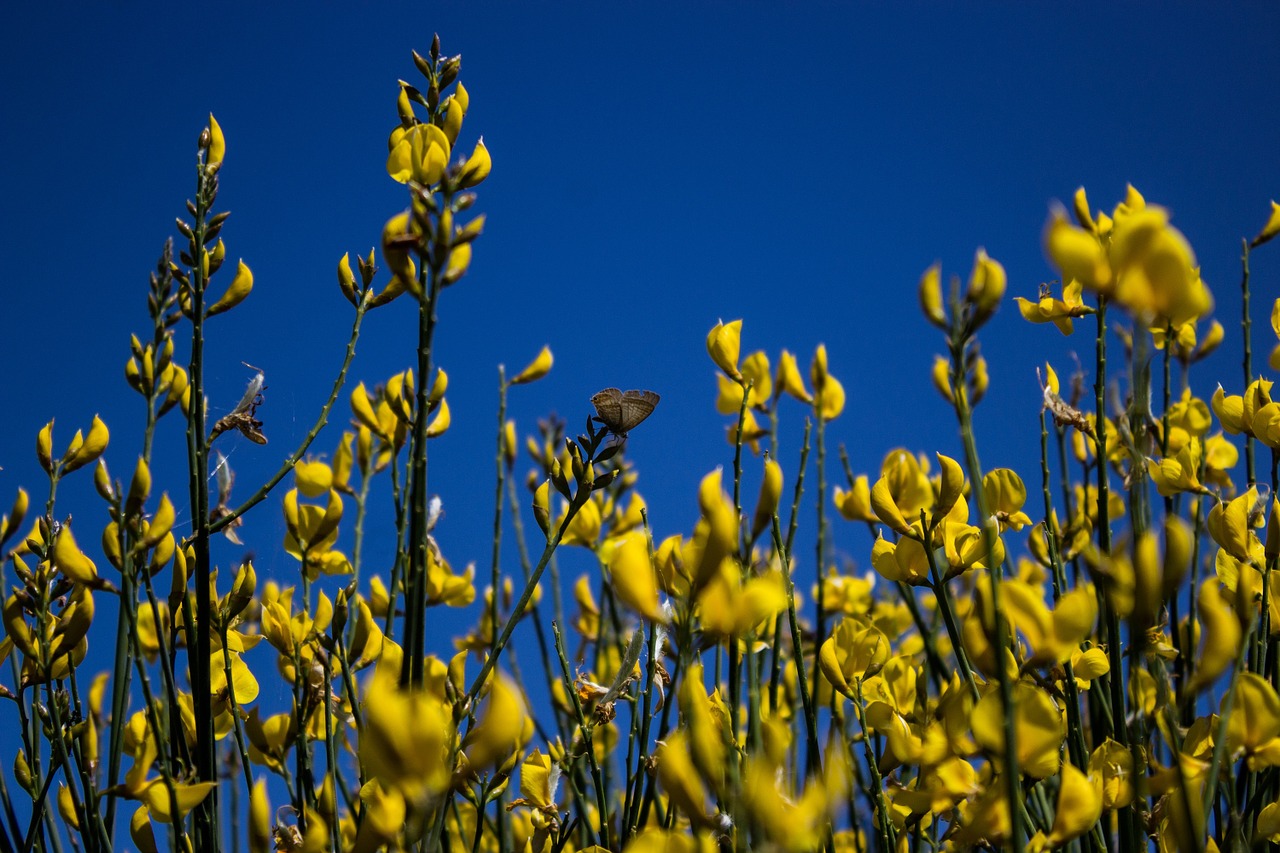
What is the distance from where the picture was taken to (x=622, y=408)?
0.84 meters

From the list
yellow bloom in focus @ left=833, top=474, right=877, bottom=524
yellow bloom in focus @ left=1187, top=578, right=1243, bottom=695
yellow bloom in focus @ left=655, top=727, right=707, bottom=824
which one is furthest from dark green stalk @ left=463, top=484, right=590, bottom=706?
yellow bloom in focus @ left=833, top=474, right=877, bottom=524

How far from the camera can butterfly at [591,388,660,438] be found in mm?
824

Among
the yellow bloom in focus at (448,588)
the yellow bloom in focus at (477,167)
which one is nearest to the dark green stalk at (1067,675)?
the yellow bloom in focus at (477,167)

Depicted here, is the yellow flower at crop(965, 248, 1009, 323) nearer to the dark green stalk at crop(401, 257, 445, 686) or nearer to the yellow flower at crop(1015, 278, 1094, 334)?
the dark green stalk at crop(401, 257, 445, 686)

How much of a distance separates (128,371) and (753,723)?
81 centimetres

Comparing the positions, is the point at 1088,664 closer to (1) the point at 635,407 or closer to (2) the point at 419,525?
(1) the point at 635,407

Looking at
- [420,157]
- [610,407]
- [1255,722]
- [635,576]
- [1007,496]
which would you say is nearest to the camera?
[635,576]

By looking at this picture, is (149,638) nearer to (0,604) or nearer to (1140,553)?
(0,604)

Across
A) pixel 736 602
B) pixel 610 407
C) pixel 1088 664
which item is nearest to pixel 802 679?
pixel 1088 664

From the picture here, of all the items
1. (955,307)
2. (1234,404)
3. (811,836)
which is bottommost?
(811,836)

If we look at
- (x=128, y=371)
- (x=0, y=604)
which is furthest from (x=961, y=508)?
(x=0, y=604)

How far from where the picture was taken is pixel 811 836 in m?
0.50

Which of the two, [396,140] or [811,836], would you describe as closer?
[811,836]

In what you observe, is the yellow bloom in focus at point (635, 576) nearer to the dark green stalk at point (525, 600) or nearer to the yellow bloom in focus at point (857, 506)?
the dark green stalk at point (525, 600)
